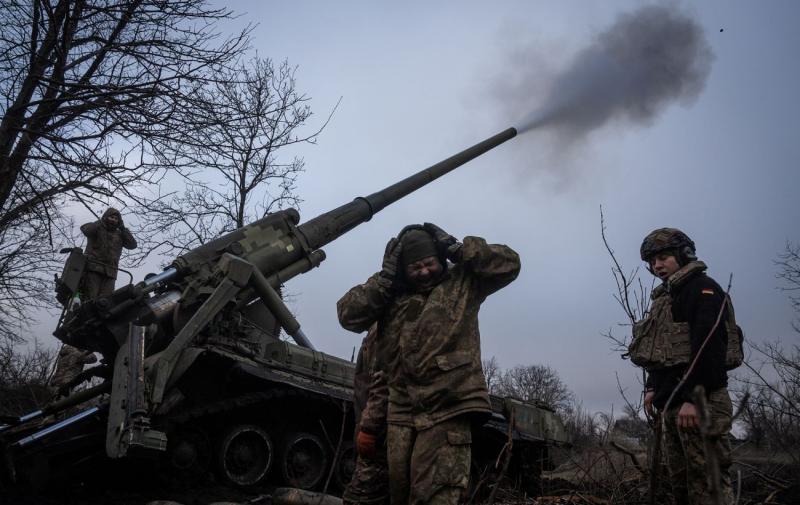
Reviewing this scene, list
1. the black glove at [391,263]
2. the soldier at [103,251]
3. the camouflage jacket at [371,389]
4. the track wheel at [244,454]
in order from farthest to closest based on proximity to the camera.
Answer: the soldier at [103,251] < the track wheel at [244,454] < the camouflage jacket at [371,389] < the black glove at [391,263]

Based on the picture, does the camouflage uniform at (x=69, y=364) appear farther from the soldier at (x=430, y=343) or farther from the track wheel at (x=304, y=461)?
the soldier at (x=430, y=343)

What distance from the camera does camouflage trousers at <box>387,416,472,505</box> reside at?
3.45 m

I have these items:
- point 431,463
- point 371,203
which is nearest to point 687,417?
point 431,463

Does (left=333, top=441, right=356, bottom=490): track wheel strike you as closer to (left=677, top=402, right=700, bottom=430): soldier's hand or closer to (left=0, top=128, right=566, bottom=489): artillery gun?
(left=0, top=128, right=566, bottom=489): artillery gun

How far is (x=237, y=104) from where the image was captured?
21.3ft

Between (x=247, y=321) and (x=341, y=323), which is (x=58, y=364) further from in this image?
(x=341, y=323)

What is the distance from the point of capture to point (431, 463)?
3516 millimetres

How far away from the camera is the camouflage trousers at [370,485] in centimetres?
393

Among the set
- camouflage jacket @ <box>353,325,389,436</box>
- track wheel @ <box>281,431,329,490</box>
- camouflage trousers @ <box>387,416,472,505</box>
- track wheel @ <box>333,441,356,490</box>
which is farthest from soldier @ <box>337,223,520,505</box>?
track wheel @ <box>333,441,356,490</box>

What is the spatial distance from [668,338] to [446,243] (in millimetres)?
1441

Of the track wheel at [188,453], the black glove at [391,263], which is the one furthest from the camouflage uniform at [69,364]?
the black glove at [391,263]

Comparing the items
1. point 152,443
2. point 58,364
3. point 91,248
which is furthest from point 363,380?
point 58,364

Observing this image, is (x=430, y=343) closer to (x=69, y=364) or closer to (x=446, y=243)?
(x=446, y=243)

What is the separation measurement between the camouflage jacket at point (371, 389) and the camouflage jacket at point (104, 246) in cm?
525
